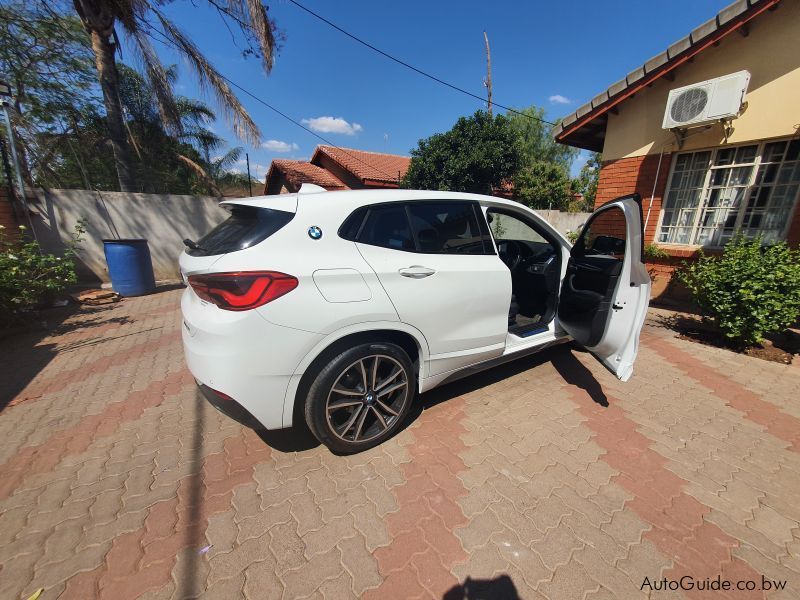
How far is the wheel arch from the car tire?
0.04 meters

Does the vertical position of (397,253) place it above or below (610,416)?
above

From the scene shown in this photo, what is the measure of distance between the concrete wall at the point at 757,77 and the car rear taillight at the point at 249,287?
6774mm

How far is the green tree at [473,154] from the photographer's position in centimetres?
1192

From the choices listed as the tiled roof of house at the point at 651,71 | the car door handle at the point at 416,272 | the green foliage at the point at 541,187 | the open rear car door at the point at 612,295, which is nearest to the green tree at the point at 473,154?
the green foliage at the point at 541,187

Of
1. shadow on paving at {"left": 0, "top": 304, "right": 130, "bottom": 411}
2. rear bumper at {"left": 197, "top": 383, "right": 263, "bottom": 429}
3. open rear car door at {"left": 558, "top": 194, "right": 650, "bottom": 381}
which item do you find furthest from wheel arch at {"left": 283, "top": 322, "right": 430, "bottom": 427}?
shadow on paving at {"left": 0, "top": 304, "right": 130, "bottom": 411}

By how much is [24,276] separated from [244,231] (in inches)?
193

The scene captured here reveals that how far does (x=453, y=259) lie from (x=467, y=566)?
5.71ft

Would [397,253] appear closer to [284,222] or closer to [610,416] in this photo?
[284,222]

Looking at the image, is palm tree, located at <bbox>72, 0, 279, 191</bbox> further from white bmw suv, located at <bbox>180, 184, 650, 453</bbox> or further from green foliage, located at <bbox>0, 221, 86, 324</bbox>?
white bmw suv, located at <bbox>180, 184, 650, 453</bbox>

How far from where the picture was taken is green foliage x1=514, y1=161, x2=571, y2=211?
1555 centimetres

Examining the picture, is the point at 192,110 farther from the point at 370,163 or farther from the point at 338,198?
the point at 338,198

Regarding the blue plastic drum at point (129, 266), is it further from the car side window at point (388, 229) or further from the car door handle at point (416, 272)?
the car door handle at point (416, 272)

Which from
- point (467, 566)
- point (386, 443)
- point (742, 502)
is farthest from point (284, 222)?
point (742, 502)

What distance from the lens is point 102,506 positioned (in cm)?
188
